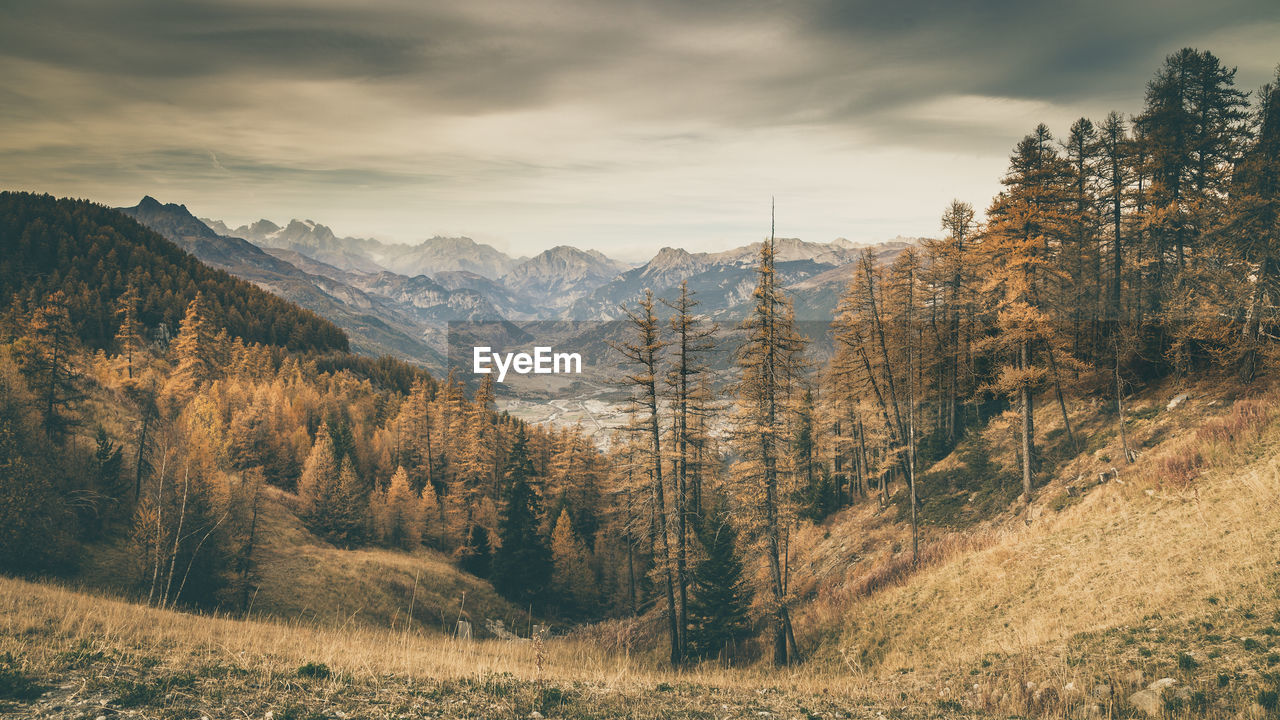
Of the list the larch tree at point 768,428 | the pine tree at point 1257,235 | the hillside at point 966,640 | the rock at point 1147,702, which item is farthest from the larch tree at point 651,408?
the pine tree at point 1257,235

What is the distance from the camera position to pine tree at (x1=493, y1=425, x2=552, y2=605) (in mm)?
46688

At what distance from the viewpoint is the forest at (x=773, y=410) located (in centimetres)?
2350

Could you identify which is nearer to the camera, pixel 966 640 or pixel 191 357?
pixel 966 640

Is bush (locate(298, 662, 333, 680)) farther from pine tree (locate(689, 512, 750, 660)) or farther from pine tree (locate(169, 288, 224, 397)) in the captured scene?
pine tree (locate(169, 288, 224, 397))

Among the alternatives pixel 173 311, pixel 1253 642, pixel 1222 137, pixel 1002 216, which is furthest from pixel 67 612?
pixel 173 311

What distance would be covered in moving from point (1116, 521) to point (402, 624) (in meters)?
41.0

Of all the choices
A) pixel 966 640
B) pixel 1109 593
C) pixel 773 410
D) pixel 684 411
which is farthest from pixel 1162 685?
pixel 684 411

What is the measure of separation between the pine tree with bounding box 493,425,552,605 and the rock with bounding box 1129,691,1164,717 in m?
42.5

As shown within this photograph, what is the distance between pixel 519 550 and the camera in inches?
1844

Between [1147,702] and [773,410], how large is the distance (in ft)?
47.6

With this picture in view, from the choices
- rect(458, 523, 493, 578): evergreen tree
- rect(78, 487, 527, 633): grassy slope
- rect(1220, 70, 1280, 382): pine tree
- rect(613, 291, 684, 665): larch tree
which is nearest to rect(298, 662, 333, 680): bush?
rect(613, 291, 684, 665): larch tree

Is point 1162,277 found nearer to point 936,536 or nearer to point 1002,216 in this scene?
point 1002,216

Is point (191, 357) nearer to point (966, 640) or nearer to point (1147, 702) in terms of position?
point (966, 640)

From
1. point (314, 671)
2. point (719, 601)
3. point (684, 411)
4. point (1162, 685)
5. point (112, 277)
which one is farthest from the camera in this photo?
point (112, 277)
